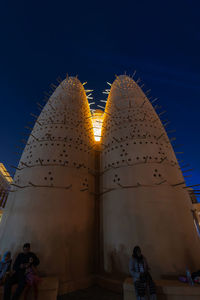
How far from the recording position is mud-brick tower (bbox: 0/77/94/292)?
20.5 ft

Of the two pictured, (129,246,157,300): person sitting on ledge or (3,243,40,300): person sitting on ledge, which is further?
(3,243,40,300): person sitting on ledge

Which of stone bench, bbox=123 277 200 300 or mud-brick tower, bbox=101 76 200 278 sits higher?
mud-brick tower, bbox=101 76 200 278

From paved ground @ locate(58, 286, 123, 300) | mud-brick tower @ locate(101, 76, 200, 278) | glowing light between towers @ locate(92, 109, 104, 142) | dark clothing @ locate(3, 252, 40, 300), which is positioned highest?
glowing light between towers @ locate(92, 109, 104, 142)

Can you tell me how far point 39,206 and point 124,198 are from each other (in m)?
4.27

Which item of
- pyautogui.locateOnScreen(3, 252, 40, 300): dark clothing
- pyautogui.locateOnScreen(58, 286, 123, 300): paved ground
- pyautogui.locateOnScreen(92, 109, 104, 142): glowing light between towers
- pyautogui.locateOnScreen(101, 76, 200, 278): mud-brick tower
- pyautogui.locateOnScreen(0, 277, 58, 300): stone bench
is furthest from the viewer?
pyautogui.locateOnScreen(92, 109, 104, 142): glowing light between towers

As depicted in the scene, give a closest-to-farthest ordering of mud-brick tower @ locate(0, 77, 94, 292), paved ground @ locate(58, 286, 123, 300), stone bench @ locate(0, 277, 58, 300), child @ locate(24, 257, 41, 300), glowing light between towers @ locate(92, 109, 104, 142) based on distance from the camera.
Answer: child @ locate(24, 257, 41, 300) < stone bench @ locate(0, 277, 58, 300) < paved ground @ locate(58, 286, 123, 300) < mud-brick tower @ locate(0, 77, 94, 292) < glowing light between towers @ locate(92, 109, 104, 142)

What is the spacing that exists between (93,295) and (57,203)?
3828 millimetres

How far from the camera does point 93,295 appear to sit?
17.9 ft

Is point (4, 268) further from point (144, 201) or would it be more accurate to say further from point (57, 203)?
point (144, 201)

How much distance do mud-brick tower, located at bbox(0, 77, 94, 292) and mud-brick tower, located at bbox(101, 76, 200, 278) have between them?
1140 mm

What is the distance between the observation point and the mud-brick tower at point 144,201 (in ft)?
19.9

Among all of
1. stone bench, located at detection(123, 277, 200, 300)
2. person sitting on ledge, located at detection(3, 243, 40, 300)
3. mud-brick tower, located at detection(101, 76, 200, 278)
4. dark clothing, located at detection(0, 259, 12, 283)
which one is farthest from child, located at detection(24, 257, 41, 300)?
mud-brick tower, located at detection(101, 76, 200, 278)

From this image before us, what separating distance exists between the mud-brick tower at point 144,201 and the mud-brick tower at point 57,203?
→ 1.14 meters

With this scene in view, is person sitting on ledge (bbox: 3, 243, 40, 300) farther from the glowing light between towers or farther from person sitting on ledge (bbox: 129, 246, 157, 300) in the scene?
the glowing light between towers
